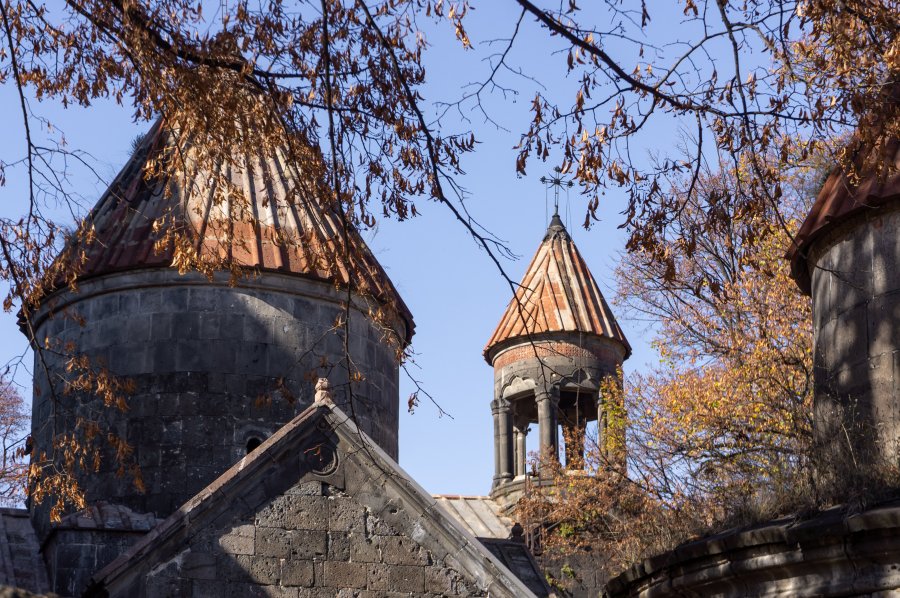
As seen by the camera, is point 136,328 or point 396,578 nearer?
point 396,578

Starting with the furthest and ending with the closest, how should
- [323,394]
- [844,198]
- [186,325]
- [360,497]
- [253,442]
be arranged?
1. [186,325]
2. [253,442]
3. [323,394]
4. [360,497]
5. [844,198]

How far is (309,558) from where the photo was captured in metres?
10.5

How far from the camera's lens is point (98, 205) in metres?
14.5

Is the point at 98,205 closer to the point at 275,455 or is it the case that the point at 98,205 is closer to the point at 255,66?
the point at 275,455

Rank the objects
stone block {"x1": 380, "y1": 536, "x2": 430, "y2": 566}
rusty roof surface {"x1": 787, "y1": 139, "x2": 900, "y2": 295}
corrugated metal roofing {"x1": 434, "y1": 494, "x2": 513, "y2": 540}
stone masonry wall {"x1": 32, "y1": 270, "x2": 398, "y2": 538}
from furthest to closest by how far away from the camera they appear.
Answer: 1. corrugated metal roofing {"x1": 434, "y1": 494, "x2": 513, "y2": 540}
2. stone masonry wall {"x1": 32, "y1": 270, "x2": 398, "y2": 538}
3. stone block {"x1": 380, "y1": 536, "x2": 430, "y2": 566}
4. rusty roof surface {"x1": 787, "y1": 139, "x2": 900, "y2": 295}

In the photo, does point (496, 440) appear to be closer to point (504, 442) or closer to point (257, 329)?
point (504, 442)

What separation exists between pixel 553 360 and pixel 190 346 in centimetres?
1036

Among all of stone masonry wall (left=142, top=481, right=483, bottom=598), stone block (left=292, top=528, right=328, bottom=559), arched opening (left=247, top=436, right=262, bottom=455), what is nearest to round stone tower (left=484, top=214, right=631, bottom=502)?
arched opening (left=247, top=436, right=262, bottom=455)

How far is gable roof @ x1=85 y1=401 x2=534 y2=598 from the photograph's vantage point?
407 inches

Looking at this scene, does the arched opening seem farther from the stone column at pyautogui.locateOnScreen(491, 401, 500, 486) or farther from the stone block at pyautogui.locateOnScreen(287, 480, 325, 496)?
the stone column at pyautogui.locateOnScreen(491, 401, 500, 486)

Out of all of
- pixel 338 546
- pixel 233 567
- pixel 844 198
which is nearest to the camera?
pixel 844 198

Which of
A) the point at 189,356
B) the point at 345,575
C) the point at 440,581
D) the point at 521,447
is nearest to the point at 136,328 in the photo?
the point at 189,356

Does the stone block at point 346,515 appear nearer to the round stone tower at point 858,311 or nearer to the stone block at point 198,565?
the stone block at point 198,565

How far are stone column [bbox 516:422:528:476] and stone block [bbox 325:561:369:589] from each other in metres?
12.5
